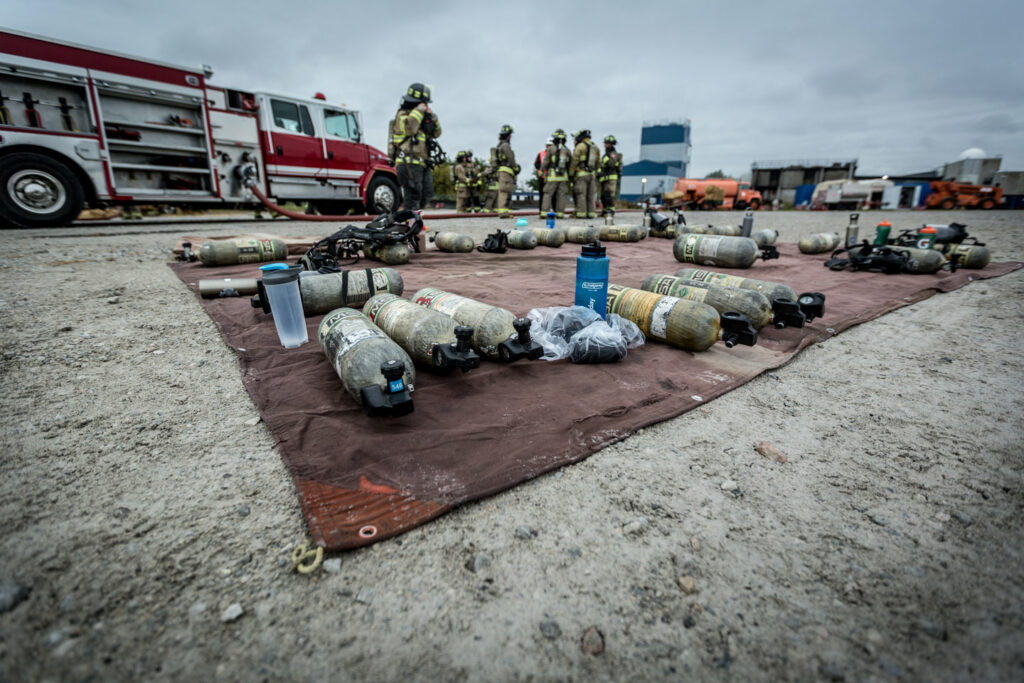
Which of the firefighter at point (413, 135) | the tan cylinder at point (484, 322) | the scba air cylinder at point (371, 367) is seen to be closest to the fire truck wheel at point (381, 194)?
the firefighter at point (413, 135)

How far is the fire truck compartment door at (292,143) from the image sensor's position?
9609 millimetres

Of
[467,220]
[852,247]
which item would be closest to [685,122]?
[467,220]

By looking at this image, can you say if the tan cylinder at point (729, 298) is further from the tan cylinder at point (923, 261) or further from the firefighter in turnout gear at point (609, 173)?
the firefighter in turnout gear at point (609, 173)

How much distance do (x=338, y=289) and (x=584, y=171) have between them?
33.6 ft

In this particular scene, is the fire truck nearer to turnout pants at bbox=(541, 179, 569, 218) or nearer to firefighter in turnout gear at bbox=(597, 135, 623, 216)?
turnout pants at bbox=(541, 179, 569, 218)

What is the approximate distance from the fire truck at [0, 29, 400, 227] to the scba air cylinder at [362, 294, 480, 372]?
8651 mm

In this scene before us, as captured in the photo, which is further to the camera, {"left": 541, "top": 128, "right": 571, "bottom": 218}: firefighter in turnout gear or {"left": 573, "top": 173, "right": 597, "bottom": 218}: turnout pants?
{"left": 573, "top": 173, "right": 597, "bottom": 218}: turnout pants

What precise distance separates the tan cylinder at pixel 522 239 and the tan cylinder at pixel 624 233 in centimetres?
169

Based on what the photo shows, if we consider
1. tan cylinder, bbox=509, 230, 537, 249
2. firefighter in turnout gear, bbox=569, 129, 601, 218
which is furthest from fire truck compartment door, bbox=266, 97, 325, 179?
firefighter in turnout gear, bbox=569, 129, 601, 218

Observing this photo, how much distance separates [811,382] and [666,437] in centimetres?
114

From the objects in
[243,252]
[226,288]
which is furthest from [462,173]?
[226,288]

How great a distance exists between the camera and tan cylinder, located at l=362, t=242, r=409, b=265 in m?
5.34

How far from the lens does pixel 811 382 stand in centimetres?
238

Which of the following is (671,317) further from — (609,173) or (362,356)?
(609,173)
